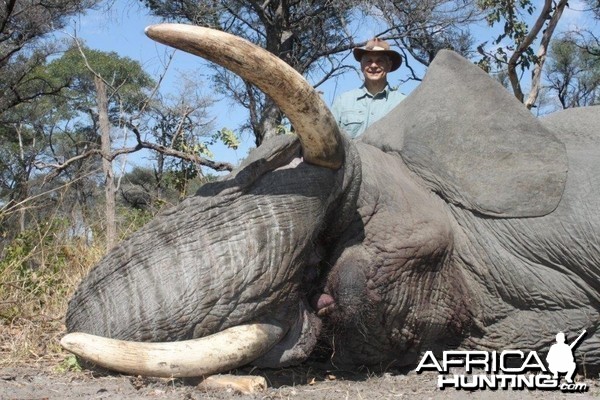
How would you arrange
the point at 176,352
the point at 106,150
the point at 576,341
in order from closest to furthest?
1. the point at 176,352
2. the point at 576,341
3. the point at 106,150

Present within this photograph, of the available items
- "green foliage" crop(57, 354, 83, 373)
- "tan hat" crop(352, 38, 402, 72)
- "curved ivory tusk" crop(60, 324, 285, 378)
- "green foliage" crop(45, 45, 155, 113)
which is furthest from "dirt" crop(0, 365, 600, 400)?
"green foliage" crop(45, 45, 155, 113)

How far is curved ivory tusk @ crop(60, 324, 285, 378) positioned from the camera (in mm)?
3258

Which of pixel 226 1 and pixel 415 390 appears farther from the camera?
pixel 226 1

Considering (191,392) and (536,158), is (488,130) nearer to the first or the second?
(536,158)

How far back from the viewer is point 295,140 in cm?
378

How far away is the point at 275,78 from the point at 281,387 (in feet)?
4.76

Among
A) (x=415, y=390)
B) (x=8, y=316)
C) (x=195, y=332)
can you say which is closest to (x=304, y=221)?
(x=195, y=332)

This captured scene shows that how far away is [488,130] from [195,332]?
1.92 m

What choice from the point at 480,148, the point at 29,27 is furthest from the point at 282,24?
the point at 480,148

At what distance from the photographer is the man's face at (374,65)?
668 cm

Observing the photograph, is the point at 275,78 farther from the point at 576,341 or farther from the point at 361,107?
the point at 361,107

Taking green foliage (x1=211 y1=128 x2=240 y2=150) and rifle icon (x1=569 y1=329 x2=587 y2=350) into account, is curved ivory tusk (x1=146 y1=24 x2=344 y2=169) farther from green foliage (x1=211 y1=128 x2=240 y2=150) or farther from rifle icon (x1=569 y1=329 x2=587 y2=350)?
green foliage (x1=211 y1=128 x2=240 y2=150)

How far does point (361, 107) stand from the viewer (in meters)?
6.71

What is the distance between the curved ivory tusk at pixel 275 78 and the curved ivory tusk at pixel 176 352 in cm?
84
